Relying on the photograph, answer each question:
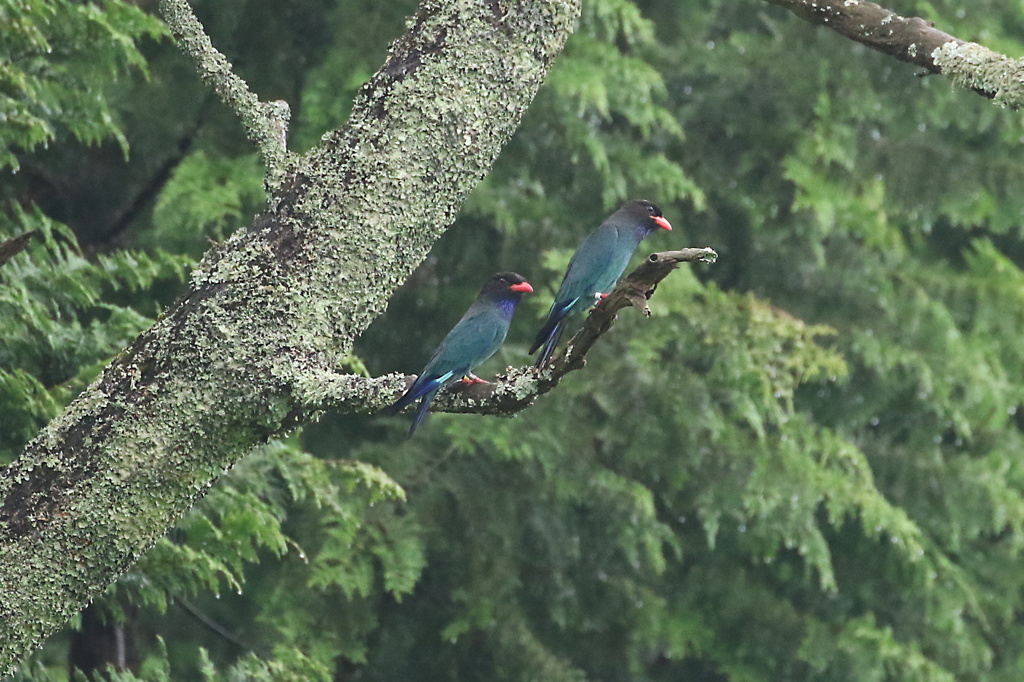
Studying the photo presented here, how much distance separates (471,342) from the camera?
12.8ft

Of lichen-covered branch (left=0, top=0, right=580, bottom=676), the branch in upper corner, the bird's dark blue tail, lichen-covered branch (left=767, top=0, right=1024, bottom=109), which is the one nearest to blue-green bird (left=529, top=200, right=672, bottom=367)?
the bird's dark blue tail

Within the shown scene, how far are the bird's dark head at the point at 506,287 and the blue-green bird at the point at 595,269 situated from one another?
0.46 feet

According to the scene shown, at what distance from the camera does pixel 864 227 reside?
9070 millimetres

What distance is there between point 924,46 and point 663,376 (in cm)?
483

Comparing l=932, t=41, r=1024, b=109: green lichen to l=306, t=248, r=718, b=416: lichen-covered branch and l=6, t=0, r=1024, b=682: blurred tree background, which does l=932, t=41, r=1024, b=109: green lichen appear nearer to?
l=306, t=248, r=718, b=416: lichen-covered branch

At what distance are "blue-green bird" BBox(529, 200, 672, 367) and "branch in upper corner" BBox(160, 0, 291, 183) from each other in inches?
44.1

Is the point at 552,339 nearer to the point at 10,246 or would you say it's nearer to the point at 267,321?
the point at 267,321

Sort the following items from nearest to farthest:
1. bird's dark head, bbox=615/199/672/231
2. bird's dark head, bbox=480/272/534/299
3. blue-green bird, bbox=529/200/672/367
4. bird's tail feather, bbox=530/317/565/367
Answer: bird's tail feather, bbox=530/317/565/367 < blue-green bird, bbox=529/200/672/367 < bird's dark head, bbox=480/272/534/299 < bird's dark head, bbox=615/199/672/231

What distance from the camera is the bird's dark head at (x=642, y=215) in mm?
5019

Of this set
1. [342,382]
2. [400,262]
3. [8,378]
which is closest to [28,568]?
[342,382]

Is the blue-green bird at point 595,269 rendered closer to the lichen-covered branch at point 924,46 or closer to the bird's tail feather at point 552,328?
the bird's tail feather at point 552,328

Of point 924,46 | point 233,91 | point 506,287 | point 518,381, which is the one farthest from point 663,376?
point 518,381

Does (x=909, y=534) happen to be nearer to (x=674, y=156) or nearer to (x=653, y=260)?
(x=674, y=156)

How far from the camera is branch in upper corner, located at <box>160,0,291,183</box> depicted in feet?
10.7
